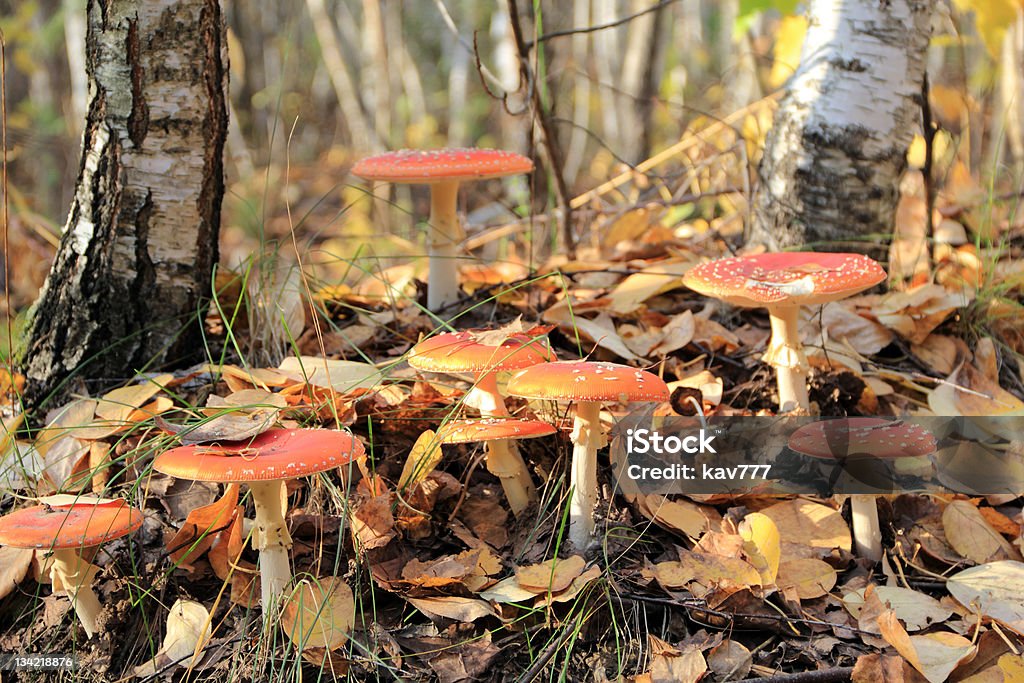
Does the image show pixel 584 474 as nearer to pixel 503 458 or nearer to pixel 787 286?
pixel 503 458

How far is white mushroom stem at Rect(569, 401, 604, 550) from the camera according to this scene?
2.09 metres

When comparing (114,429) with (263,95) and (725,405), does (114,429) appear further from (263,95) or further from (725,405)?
(263,95)

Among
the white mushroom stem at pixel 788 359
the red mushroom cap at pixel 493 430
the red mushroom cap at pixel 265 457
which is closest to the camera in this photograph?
the red mushroom cap at pixel 265 457

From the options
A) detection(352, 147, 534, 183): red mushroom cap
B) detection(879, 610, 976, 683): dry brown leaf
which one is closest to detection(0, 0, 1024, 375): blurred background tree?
detection(352, 147, 534, 183): red mushroom cap

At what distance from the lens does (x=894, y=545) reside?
2.42 metres

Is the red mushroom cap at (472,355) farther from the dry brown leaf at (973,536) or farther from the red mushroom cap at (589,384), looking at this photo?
the dry brown leaf at (973,536)

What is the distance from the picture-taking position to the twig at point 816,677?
75.7 inches

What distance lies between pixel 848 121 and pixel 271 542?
266cm

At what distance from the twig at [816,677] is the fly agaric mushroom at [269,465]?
111cm

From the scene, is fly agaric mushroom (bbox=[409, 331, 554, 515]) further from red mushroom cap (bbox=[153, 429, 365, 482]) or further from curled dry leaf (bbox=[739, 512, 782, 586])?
curled dry leaf (bbox=[739, 512, 782, 586])

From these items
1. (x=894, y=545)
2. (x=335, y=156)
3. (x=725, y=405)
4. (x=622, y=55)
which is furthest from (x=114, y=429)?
(x=335, y=156)

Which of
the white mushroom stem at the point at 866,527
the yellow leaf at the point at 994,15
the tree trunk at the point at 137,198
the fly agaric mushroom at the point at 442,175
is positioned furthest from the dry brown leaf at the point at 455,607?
the yellow leaf at the point at 994,15

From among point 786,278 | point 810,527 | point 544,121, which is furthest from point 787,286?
point 544,121

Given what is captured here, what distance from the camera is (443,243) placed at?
3119 millimetres
